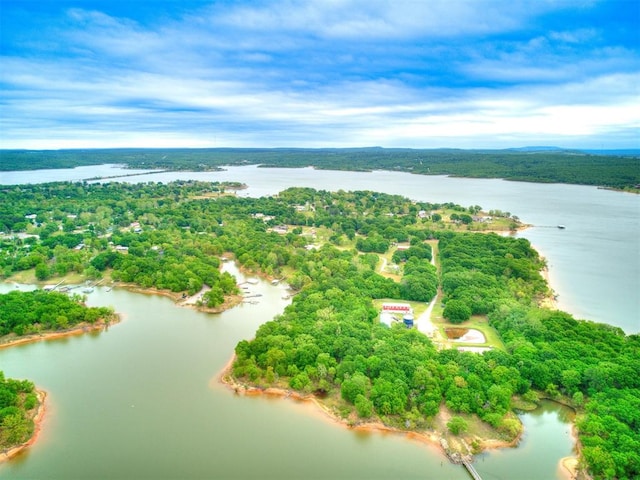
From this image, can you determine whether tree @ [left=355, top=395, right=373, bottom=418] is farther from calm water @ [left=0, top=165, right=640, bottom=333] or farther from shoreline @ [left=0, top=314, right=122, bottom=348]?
calm water @ [left=0, top=165, right=640, bottom=333]

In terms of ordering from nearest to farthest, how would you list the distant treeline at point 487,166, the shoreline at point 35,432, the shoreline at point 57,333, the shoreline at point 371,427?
the shoreline at point 35,432 < the shoreline at point 371,427 < the shoreline at point 57,333 < the distant treeline at point 487,166

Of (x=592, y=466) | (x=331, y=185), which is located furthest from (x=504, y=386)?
(x=331, y=185)

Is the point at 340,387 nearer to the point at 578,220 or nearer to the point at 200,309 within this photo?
the point at 200,309

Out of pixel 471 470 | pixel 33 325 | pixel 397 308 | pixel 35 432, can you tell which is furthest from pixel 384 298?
pixel 33 325

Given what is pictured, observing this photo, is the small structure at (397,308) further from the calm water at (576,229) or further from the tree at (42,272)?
the tree at (42,272)

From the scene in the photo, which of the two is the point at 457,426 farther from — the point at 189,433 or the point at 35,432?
the point at 35,432

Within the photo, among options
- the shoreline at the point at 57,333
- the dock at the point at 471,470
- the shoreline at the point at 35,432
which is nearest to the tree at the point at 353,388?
the dock at the point at 471,470

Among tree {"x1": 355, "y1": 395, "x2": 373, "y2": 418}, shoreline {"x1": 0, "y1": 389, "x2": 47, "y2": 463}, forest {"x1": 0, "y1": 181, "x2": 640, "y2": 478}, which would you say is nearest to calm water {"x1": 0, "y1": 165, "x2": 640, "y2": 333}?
forest {"x1": 0, "y1": 181, "x2": 640, "y2": 478}
